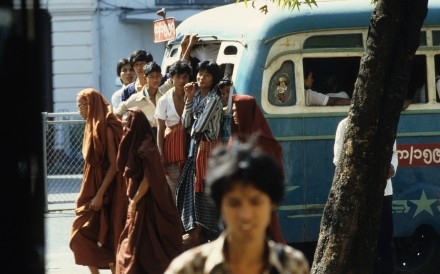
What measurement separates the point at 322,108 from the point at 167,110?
1.41 meters

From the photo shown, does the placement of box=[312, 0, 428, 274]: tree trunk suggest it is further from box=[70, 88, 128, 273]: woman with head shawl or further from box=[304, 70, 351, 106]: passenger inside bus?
box=[304, 70, 351, 106]: passenger inside bus

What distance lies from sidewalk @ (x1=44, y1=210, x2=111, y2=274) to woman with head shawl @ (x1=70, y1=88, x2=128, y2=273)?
1509 mm

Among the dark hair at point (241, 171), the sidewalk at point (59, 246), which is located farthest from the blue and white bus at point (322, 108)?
the dark hair at point (241, 171)

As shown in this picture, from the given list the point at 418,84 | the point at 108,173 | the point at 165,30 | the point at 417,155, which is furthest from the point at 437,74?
the point at 108,173

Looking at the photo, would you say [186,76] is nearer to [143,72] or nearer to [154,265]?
[143,72]

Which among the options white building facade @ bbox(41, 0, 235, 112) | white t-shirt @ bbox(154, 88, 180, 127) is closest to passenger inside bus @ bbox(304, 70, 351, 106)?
white t-shirt @ bbox(154, 88, 180, 127)

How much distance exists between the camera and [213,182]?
440 cm

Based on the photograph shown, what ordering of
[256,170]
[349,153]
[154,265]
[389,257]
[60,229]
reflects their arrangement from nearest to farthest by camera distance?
[256,170] < [349,153] < [154,265] < [389,257] < [60,229]

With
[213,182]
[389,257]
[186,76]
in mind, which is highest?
[186,76]

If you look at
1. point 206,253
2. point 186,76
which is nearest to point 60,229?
point 186,76

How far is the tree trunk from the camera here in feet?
27.5

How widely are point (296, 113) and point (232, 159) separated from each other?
22.9 feet

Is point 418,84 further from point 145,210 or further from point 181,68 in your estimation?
point 145,210

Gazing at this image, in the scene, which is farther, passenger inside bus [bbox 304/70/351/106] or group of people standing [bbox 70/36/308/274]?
passenger inside bus [bbox 304/70/351/106]
